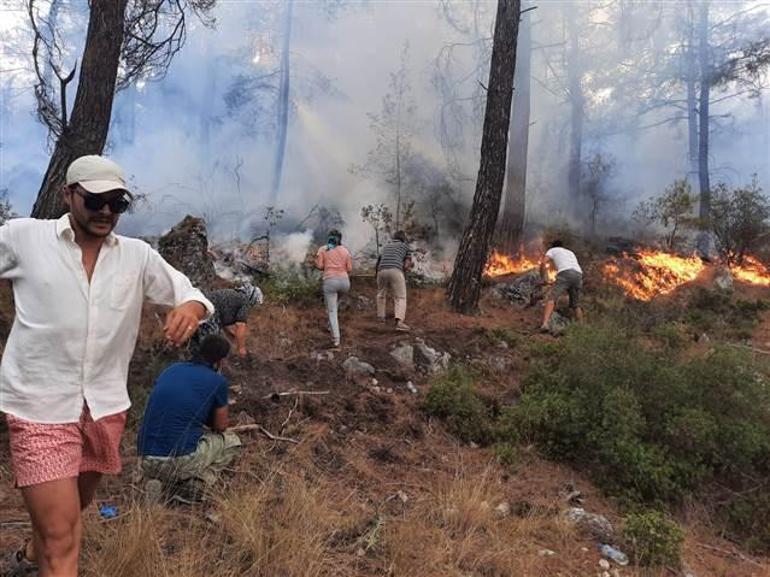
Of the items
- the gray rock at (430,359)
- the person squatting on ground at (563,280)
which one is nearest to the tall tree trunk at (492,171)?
the person squatting on ground at (563,280)

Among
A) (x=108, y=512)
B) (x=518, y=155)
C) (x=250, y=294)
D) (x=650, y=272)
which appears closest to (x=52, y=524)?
(x=108, y=512)

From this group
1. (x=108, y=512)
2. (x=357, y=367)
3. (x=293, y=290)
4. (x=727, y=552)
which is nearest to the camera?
(x=108, y=512)

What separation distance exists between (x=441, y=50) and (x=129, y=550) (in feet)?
55.5

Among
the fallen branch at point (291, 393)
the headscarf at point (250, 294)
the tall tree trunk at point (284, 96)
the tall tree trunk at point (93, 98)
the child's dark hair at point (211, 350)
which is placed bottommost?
the fallen branch at point (291, 393)

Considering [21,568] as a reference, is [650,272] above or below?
above

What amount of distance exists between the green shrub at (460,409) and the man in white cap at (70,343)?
3521 millimetres

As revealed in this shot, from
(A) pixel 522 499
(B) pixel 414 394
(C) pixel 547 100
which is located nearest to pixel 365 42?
(C) pixel 547 100

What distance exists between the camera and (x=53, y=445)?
6.49ft

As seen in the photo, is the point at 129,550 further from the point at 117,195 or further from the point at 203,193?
the point at 203,193

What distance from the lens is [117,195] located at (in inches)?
85.0

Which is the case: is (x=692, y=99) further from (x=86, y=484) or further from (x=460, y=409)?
(x=86, y=484)

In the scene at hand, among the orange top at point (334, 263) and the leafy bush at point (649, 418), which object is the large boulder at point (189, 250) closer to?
the orange top at point (334, 263)

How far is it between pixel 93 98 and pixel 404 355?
4356 millimetres

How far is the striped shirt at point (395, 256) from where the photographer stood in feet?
26.8
